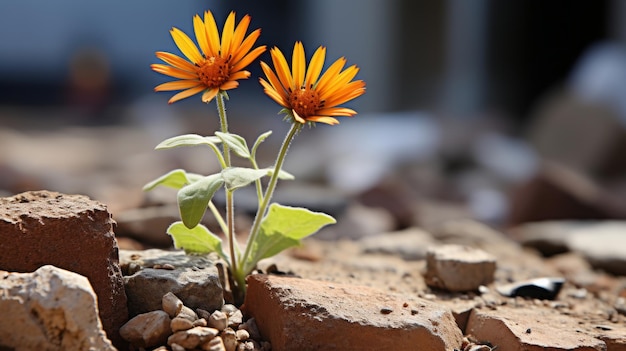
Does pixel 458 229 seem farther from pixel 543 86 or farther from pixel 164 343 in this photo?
pixel 543 86

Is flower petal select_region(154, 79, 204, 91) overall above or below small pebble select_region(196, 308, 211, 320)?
above

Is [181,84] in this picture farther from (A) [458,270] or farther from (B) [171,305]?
(A) [458,270]

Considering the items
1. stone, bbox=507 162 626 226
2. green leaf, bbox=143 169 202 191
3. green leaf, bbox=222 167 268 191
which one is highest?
stone, bbox=507 162 626 226

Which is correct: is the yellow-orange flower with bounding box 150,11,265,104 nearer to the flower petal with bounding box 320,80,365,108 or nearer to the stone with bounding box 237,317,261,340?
the flower petal with bounding box 320,80,365,108

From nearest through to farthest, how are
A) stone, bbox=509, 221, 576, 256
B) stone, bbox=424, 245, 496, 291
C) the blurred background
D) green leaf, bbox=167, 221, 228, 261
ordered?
green leaf, bbox=167, 221, 228, 261 < stone, bbox=424, 245, 496, 291 < stone, bbox=509, 221, 576, 256 < the blurred background

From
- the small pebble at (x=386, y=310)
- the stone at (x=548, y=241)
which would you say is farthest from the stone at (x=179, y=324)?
the stone at (x=548, y=241)

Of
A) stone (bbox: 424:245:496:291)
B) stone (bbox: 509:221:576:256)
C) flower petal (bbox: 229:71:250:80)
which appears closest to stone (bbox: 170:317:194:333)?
flower petal (bbox: 229:71:250:80)

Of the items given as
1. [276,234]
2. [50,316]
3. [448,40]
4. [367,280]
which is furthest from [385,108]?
[50,316]

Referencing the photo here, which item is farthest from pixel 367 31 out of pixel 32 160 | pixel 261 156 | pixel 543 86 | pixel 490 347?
pixel 490 347
